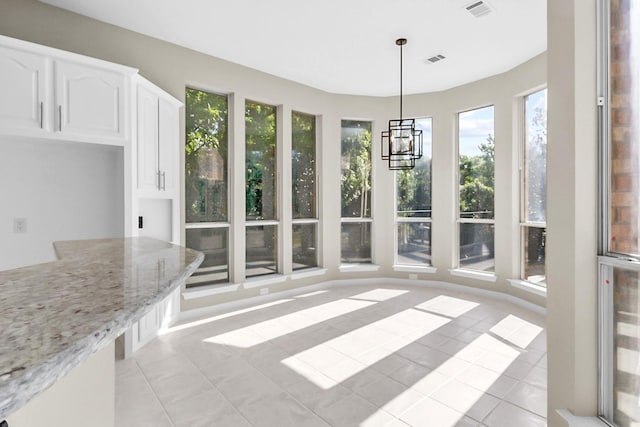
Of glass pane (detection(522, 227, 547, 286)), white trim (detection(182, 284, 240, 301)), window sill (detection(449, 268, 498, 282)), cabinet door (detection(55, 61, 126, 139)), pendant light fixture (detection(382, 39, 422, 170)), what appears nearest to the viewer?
cabinet door (detection(55, 61, 126, 139))

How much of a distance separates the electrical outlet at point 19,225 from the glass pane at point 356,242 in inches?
160

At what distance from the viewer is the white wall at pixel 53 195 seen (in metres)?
2.69

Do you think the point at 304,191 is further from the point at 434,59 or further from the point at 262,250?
the point at 434,59

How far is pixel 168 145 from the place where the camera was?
3568 millimetres

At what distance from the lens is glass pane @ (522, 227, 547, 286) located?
4172 millimetres

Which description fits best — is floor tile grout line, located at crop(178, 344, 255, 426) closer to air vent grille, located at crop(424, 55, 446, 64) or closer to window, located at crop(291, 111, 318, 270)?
window, located at crop(291, 111, 318, 270)

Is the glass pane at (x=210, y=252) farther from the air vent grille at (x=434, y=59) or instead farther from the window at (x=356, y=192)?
the air vent grille at (x=434, y=59)

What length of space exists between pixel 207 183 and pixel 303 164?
5.27 feet

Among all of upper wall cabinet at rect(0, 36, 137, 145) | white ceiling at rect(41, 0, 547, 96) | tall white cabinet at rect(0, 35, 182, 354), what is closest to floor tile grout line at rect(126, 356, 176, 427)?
tall white cabinet at rect(0, 35, 182, 354)

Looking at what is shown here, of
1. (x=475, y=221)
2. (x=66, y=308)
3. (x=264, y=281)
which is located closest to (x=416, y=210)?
(x=475, y=221)

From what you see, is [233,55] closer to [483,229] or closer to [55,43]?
[55,43]

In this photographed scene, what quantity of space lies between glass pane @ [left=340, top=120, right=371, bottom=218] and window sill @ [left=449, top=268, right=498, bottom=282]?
1.66m

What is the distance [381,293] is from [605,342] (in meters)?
3.45

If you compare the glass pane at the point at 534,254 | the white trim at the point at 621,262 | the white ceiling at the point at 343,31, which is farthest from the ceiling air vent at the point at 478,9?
the glass pane at the point at 534,254
